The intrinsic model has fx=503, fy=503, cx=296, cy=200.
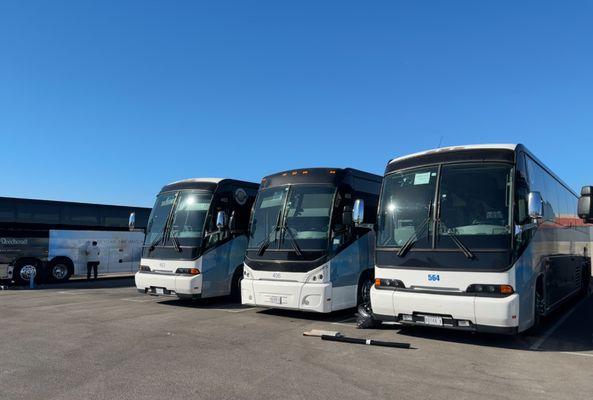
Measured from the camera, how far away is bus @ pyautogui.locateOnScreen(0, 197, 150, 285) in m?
19.0

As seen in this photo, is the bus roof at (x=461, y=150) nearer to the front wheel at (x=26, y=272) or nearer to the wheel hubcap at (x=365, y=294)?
the wheel hubcap at (x=365, y=294)

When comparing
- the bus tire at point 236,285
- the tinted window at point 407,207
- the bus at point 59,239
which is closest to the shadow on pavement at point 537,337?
the tinted window at point 407,207

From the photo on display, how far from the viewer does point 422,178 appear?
27.0ft

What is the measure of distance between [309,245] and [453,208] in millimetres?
3252

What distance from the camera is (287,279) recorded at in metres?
10.1

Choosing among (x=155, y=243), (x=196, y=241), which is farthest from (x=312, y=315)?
(x=155, y=243)

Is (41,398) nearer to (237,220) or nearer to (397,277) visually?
(397,277)

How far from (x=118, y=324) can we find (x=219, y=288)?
335cm

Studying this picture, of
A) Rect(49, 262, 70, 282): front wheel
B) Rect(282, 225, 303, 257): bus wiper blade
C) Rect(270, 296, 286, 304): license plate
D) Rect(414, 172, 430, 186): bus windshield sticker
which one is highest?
Rect(414, 172, 430, 186): bus windshield sticker

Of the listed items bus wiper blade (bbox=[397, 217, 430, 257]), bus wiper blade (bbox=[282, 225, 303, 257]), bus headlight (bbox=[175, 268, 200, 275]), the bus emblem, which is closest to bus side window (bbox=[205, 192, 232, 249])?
the bus emblem

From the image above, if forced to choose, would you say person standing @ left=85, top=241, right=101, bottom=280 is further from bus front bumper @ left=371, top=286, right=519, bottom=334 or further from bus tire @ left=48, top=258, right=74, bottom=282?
bus front bumper @ left=371, top=286, right=519, bottom=334

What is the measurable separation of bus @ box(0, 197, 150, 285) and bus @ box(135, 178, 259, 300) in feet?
18.5

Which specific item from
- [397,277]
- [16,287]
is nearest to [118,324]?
[397,277]

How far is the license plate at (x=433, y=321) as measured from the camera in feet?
24.5
